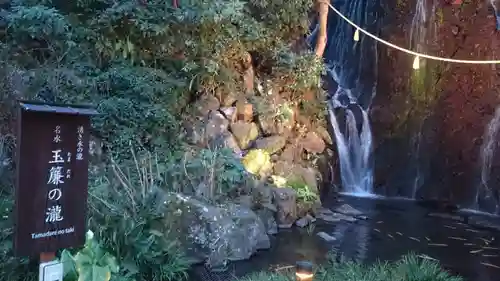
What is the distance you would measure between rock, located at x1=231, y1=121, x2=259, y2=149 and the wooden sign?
6100 millimetres

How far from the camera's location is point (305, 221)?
9117mm

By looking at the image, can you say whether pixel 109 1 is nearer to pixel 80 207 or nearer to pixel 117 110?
Result: pixel 117 110

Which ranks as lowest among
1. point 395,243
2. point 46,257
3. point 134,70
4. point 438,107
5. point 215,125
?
point 395,243

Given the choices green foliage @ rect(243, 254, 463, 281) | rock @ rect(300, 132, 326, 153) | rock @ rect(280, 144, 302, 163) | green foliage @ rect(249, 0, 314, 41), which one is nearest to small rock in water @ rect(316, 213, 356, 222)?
rock @ rect(280, 144, 302, 163)

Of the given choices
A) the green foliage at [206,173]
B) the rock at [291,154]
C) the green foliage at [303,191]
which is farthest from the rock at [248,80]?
the green foliage at [206,173]

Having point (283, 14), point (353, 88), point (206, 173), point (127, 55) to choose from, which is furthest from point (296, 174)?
point (353, 88)

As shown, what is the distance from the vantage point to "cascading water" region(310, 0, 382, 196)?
13492mm

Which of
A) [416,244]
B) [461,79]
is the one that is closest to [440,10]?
[461,79]

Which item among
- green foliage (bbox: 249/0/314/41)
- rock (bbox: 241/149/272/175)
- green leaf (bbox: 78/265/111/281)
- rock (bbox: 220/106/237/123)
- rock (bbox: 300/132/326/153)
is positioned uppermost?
green foliage (bbox: 249/0/314/41)

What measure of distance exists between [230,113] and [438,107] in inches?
251

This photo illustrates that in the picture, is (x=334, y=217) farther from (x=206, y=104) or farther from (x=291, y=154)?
(x=206, y=104)

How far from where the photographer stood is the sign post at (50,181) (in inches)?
129

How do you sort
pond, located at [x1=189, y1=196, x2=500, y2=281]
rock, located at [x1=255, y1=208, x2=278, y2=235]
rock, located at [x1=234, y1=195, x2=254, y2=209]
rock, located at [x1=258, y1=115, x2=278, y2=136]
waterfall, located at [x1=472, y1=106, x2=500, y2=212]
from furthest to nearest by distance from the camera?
waterfall, located at [x1=472, y1=106, x2=500, y2=212] < rock, located at [x1=258, y1=115, x2=278, y2=136] < rock, located at [x1=255, y1=208, x2=278, y2=235] < rock, located at [x1=234, y1=195, x2=254, y2=209] < pond, located at [x1=189, y1=196, x2=500, y2=281]

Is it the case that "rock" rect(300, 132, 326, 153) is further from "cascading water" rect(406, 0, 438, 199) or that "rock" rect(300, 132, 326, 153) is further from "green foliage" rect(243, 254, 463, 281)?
"green foliage" rect(243, 254, 463, 281)
